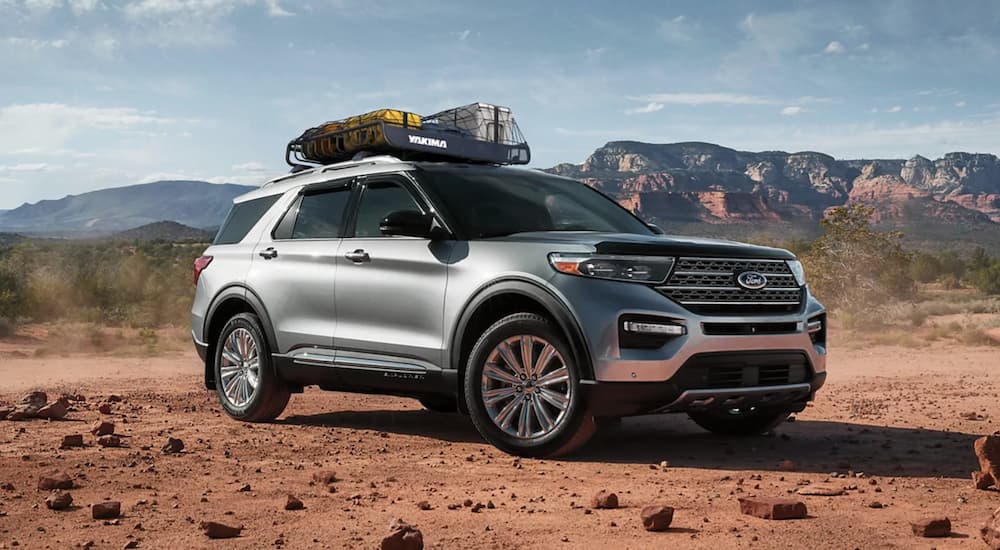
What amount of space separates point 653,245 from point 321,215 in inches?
119

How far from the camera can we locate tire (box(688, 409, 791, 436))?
7.67 metres

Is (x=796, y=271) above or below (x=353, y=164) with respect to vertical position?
below

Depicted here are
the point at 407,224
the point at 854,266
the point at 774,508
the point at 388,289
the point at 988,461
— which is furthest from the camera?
the point at 854,266

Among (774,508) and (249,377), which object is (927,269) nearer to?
(249,377)

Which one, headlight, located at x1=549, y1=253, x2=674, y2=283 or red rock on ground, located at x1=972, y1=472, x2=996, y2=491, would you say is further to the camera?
headlight, located at x1=549, y1=253, x2=674, y2=283

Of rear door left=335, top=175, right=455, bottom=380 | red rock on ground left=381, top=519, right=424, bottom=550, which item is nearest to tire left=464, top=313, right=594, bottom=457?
rear door left=335, top=175, right=455, bottom=380

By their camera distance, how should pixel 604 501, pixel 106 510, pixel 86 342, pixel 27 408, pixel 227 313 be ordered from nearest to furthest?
pixel 106 510 → pixel 604 501 → pixel 27 408 → pixel 227 313 → pixel 86 342

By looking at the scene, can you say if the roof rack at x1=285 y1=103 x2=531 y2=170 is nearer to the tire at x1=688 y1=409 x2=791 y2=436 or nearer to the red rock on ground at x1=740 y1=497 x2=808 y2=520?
the tire at x1=688 y1=409 x2=791 y2=436

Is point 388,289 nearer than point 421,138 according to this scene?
Yes

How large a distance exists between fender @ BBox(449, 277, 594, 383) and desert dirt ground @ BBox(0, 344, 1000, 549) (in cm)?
62

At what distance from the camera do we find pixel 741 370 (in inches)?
250

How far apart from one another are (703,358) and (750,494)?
0.96m

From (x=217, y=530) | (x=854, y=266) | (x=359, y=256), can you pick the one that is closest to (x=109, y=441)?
(x=359, y=256)

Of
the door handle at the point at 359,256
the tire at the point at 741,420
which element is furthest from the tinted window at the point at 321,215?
the tire at the point at 741,420
